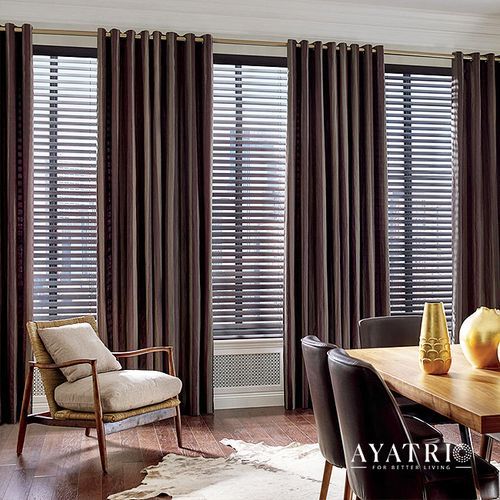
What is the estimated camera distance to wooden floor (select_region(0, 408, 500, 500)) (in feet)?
10.7

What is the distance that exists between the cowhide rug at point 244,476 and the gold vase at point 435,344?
Result: 951mm

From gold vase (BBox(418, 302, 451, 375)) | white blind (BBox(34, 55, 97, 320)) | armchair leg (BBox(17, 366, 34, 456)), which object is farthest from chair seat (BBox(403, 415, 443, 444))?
white blind (BBox(34, 55, 97, 320))

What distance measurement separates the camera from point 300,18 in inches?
194

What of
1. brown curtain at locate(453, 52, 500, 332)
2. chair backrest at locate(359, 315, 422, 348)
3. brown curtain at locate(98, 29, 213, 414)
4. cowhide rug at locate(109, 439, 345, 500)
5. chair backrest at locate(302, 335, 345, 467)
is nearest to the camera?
chair backrest at locate(302, 335, 345, 467)

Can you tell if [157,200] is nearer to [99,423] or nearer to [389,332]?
[99,423]

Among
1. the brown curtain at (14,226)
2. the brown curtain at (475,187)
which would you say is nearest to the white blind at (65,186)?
the brown curtain at (14,226)

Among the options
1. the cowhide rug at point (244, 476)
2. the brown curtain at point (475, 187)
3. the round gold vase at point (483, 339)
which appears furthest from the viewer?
the brown curtain at point (475, 187)

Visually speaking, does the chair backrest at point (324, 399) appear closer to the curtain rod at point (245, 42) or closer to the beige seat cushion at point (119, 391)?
the beige seat cushion at point (119, 391)

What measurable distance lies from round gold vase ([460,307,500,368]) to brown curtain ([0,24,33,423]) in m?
3.06

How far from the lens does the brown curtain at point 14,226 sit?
14.7ft

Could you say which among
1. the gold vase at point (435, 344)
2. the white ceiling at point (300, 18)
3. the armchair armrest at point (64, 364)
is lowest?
the armchair armrest at point (64, 364)

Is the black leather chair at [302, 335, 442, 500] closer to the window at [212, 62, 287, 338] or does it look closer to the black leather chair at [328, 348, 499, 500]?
the black leather chair at [328, 348, 499, 500]

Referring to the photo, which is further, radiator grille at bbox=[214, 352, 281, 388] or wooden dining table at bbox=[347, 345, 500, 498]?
radiator grille at bbox=[214, 352, 281, 388]

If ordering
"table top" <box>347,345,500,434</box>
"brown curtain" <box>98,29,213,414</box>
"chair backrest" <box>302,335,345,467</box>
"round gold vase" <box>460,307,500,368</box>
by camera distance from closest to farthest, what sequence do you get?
1. "table top" <box>347,345,500,434</box>
2. "chair backrest" <box>302,335,345,467</box>
3. "round gold vase" <box>460,307,500,368</box>
4. "brown curtain" <box>98,29,213,414</box>
